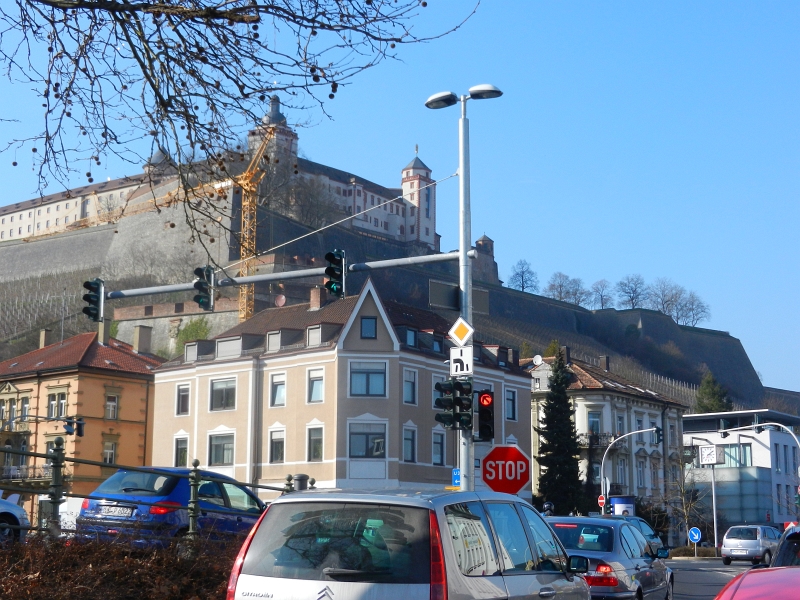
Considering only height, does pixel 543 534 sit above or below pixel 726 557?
above

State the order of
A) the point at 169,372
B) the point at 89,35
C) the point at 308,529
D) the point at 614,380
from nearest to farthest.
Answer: the point at 308,529 → the point at 89,35 → the point at 169,372 → the point at 614,380

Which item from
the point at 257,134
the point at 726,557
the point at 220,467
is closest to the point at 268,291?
the point at 220,467

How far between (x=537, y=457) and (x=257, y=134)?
54.6 m

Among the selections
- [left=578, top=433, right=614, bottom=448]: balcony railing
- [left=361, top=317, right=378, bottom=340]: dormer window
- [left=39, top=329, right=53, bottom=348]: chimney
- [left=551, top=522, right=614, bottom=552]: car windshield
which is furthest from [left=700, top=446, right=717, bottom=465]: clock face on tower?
[left=551, top=522, right=614, bottom=552]: car windshield

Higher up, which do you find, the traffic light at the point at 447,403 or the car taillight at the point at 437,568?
the traffic light at the point at 447,403

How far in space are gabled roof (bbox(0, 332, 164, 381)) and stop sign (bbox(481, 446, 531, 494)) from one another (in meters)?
45.1

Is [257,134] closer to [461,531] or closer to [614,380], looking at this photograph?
[461,531]

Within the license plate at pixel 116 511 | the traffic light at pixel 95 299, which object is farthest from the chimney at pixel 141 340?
the license plate at pixel 116 511

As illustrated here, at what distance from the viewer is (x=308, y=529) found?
698cm

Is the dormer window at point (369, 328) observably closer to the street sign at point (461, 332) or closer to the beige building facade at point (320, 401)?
the beige building facade at point (320, 401)

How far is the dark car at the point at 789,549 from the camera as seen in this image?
923 centimetres

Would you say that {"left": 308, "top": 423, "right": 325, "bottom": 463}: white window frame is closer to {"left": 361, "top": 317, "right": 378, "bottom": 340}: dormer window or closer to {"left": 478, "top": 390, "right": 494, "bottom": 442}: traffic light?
{"left": 361, "top": 317, "right": 378, "bottom": 340}: dormer window

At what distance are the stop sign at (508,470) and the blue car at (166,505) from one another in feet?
15.1

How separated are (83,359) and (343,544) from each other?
56283 mm
